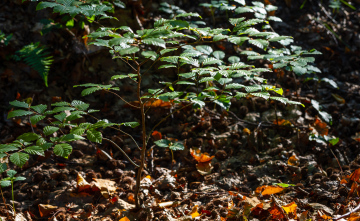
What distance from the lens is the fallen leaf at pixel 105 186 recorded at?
→ 2359mm

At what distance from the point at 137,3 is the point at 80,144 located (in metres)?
1.89

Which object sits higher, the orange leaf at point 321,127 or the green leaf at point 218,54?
the green leaf at point 218,54

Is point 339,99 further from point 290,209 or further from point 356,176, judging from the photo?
point 290,209

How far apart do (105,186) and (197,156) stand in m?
0.83

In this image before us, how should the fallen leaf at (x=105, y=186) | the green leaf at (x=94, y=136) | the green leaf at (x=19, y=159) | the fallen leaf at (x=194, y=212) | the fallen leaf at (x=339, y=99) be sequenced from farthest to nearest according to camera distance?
the fallen leaf at (x=339, y=99)
the fallen leaf at (x=105, y=186)
the fallen leaf at (x=194, y=212)
the green leaf at (x=94, y=136)
the green leaf at (x=19, y=159)

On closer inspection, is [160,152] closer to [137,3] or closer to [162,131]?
[162,131]

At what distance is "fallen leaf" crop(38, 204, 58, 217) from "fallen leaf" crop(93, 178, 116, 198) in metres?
0.35

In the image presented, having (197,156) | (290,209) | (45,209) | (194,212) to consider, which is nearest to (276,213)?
(290,209)

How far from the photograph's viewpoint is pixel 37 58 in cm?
299

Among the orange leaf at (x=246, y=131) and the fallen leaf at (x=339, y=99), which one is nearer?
the orange leaf at (x=246, y=131)

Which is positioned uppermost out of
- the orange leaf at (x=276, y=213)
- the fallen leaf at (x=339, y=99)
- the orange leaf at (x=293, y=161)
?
the fallen leaf at (x=339, y=99)

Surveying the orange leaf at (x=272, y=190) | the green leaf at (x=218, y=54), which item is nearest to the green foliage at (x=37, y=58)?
the green leaf at (x=218, y=54)

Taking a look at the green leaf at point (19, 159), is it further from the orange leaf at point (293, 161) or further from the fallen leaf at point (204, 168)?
the orange leaf at point (293, 161)

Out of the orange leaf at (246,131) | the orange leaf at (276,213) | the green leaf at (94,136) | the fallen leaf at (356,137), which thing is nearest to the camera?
the green leaf at (94,136)
